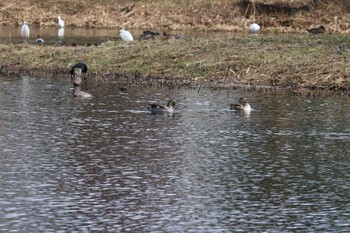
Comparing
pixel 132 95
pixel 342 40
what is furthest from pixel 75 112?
pixel 342 40

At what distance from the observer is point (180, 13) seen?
63.4 metres

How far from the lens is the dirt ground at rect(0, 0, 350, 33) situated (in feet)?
199

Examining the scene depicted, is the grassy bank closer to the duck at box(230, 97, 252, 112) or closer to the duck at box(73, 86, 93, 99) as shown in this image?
the duck at box(73, 86, 93, 99)

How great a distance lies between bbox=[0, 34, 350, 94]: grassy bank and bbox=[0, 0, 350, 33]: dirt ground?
16.8 metres

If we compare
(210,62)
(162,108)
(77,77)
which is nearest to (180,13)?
(210,62)

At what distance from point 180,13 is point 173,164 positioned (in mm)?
43322

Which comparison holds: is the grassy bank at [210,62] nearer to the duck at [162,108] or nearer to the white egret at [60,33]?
the duck at [162,108]

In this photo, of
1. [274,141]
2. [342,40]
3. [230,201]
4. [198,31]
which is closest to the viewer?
[230,201]

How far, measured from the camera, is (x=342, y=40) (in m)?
42.0

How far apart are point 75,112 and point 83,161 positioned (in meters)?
7.35

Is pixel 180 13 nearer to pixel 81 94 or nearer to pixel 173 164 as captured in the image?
pixel 81 94

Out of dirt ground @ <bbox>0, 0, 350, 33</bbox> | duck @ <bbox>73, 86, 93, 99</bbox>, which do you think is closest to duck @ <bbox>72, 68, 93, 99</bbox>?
duck @ <bbox>73, 86, 93, 99</bbox>

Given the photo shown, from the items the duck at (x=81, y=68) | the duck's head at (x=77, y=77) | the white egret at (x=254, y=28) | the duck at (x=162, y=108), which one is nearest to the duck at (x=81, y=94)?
the duck's head at (x=77, y=77)

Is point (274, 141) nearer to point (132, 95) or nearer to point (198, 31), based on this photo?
point (132, 95)
